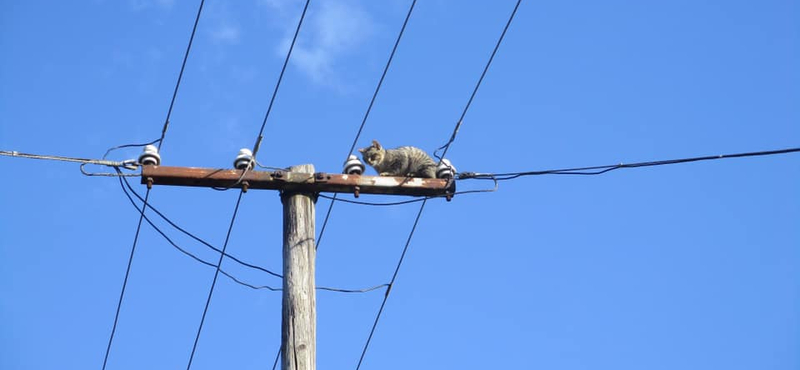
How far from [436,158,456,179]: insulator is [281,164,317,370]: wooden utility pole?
1.27 meters

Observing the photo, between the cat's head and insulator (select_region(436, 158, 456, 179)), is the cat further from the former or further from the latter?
insulator (select_region(436, 158, 456, 179))

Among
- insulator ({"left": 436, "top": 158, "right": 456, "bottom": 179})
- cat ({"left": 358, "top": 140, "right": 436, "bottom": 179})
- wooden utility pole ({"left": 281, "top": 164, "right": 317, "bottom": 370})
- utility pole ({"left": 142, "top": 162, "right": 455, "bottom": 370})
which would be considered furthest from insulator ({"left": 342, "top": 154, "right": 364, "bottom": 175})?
cat ({"left": 358, "top": 140, "right": 436, "bottom": 179})

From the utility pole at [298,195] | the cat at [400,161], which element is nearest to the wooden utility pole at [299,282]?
the utility pole at [298,195]

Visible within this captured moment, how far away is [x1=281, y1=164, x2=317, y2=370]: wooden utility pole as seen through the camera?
793 cm

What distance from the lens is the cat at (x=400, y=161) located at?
1076cm

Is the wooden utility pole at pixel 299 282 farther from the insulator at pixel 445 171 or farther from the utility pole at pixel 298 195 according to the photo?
the insulator at pixel 445 171

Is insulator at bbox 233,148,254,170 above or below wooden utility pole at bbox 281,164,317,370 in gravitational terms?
above

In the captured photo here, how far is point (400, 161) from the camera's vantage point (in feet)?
38.6

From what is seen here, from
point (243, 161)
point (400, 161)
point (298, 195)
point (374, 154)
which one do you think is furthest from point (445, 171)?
point (374, 154)

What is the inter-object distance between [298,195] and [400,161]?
10.4 feet

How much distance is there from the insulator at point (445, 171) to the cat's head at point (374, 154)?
3.06 meters

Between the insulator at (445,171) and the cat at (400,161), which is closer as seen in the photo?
the insulator at (445,171)

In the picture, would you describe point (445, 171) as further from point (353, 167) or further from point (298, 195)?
point (298, 195)

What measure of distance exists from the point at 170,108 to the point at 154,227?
1.22 metres
